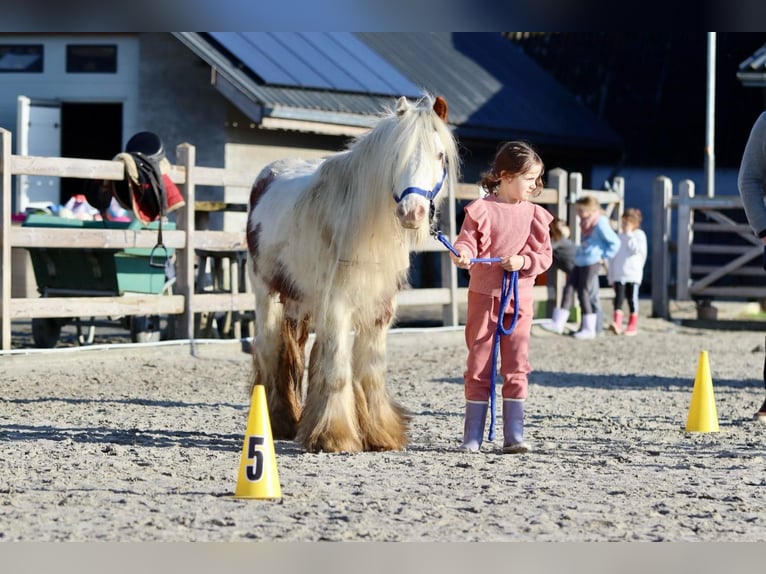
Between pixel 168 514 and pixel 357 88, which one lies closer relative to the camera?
pixel 168 514

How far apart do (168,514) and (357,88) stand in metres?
13.6

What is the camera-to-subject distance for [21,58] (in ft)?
59.1

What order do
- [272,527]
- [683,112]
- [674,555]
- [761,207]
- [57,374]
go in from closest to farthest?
[674,555], [272,527], [761,207], [57,374], [683,112]

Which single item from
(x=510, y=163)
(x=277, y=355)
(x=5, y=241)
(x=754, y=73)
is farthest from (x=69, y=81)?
(x=510, y=163)

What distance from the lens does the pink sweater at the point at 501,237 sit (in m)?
6.46

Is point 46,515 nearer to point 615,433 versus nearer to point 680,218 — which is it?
point 615,433

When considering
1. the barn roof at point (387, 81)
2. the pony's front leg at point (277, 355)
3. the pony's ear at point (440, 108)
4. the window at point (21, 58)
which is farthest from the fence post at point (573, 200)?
the pony's ear at point (440, 108)

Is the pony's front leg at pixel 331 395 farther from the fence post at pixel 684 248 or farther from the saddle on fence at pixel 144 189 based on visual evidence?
the fence post at pixel 684 248

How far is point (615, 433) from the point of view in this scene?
7457mm

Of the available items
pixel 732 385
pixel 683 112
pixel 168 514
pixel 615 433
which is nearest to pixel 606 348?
pixel 732 385

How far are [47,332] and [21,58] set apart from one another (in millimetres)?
7650

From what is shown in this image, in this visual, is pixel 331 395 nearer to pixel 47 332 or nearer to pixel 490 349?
pixel 490 349

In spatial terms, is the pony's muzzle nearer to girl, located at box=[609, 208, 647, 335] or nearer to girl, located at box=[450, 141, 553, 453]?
girl, located at box=[450, 141, 553, 453]

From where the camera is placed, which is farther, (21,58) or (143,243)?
(21,58)
